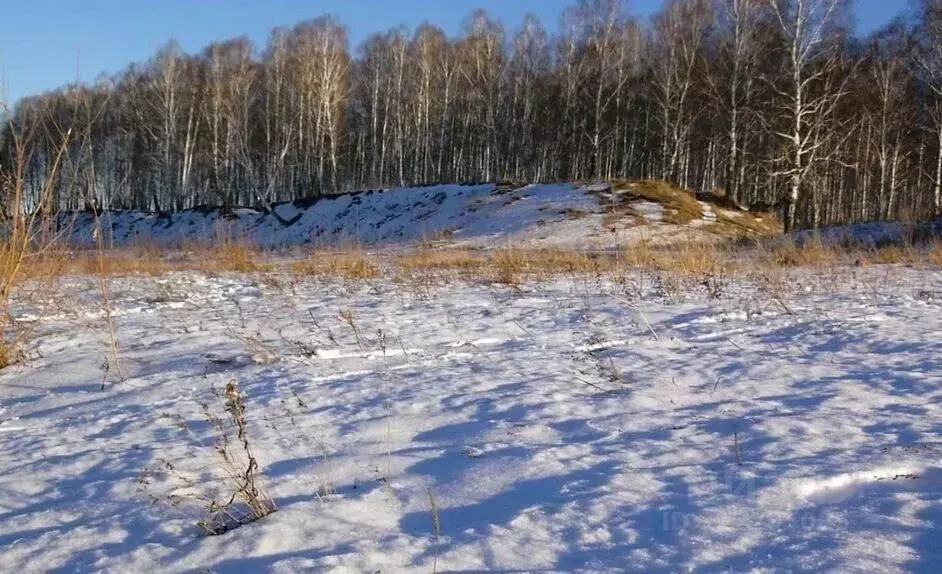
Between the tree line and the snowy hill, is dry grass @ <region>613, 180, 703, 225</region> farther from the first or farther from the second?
the tree line

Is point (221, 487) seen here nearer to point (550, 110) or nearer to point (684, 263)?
point (684, 263)

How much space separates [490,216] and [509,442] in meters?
18.0

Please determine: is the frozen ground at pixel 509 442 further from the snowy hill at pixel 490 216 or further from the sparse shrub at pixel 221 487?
the snowy hill at pixel 490 216

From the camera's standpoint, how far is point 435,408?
2695 millimetres

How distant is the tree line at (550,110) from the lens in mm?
22500

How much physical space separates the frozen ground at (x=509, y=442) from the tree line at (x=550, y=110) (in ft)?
55.0

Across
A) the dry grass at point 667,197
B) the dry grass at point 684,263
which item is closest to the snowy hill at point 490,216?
the dry grass at point 667,197

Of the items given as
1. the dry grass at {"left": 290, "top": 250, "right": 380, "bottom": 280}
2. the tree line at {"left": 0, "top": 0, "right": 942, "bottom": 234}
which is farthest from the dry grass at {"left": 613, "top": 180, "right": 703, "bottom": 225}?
the dry grass at {"left": 290, "top": 250, "right": 380, "bottom": 280}

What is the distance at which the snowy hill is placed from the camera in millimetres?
16750

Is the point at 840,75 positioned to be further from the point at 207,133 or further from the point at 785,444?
the point at 207,133

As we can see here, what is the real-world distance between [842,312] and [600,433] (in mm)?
2961

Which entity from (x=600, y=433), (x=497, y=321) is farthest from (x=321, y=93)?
(x=600, y=433)

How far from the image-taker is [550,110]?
98.9 feet

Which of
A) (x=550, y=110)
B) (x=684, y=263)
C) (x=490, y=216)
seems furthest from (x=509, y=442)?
(x=550, y=110)
